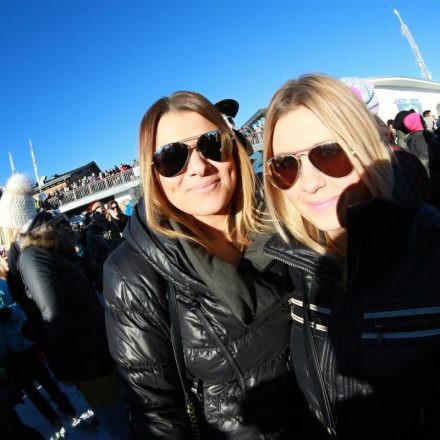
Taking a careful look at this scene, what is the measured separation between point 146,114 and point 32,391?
3.44 metres

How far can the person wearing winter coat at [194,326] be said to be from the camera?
140 cm

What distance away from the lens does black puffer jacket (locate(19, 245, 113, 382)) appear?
2.53 m

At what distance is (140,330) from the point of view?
140 cm

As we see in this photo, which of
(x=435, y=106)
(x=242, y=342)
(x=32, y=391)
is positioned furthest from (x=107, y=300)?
(x=435, y=106)

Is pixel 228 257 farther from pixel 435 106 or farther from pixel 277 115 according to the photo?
pixel 435 106

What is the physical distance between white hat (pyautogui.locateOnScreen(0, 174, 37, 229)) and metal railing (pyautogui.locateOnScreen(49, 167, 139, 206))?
→ 26.6 m

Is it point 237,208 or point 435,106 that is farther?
point 435,106

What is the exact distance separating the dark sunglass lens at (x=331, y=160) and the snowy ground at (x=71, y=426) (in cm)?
318

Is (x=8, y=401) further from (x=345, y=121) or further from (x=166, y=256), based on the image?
(x=345, y=121)

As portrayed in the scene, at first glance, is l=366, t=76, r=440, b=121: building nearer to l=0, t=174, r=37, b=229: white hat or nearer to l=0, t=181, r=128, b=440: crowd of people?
l=0, t=174, r=37, b=229: white hat

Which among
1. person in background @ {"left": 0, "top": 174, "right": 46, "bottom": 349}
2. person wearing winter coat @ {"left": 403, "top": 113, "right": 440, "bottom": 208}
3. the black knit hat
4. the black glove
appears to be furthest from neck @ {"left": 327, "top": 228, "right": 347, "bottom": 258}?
person wearing winter coat @ {"left": 403, "top": 113, "right": 440, "bottom": 208}

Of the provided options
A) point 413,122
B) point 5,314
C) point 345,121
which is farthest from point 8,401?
point 413,122

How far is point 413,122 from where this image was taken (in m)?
5.57

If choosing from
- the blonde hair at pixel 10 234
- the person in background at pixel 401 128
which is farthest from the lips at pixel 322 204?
the person in background at pixel 401 128
